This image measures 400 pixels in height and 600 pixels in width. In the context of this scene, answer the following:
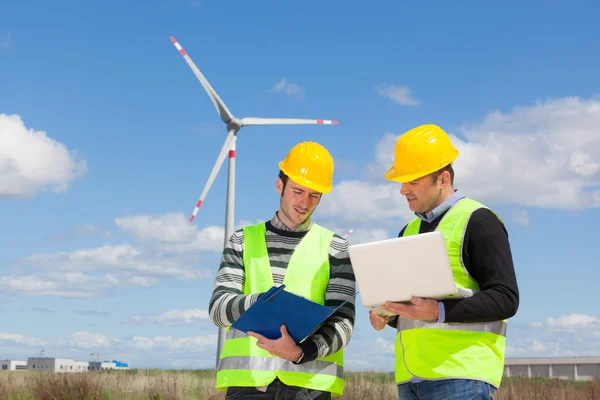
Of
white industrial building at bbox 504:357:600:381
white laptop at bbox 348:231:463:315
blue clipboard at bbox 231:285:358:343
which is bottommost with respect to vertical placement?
blue clipboard at bbox 231:285:358:343

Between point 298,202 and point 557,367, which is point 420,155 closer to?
point 298,202

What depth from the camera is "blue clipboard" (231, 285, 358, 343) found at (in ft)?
13.0

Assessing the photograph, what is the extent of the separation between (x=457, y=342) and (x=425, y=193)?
0.92m

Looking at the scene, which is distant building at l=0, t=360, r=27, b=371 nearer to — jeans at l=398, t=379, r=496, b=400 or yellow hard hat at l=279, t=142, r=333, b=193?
yellow hard hat at l=279, t=142, r=333, b=193

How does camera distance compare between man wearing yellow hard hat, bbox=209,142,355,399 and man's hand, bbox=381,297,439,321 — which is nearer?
man's hand, bbox=381,297,439,321

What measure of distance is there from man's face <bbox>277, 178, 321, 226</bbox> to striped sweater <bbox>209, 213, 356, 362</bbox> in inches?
3.2

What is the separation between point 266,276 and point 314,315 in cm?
70

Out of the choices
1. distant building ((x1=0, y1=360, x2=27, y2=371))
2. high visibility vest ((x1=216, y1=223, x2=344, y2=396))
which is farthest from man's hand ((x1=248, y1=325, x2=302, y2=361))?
distant building ((x1=0, y1=360, x2=27, y2=371))

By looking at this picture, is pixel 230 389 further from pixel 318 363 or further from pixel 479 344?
pixel 479 344

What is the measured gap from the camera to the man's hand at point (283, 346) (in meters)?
4.29

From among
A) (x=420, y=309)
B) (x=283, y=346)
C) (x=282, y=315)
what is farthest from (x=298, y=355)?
(x=420, y=309)

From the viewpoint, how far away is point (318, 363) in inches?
178

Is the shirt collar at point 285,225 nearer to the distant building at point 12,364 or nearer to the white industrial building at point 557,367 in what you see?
the white industrial building at point 557,367

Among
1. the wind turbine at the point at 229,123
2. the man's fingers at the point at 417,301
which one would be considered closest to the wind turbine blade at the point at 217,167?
the wind turbine at the point at 229,123
